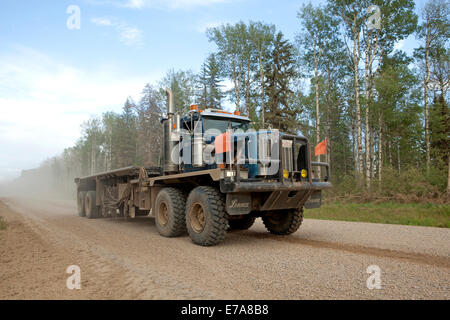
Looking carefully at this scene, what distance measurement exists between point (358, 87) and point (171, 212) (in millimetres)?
15976

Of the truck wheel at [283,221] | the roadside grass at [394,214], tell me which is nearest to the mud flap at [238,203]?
the truck wheel at [283,221]

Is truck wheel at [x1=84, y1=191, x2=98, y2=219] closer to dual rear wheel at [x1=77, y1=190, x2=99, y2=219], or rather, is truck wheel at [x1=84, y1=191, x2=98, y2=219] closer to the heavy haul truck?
dual rear wheel at [x1=77, y1=190, x2=99, y2=219]

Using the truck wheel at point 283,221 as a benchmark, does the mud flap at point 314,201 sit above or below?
above

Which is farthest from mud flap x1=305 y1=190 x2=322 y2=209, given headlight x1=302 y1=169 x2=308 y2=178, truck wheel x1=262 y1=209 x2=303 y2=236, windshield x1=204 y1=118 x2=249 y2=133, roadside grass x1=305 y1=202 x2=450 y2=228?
roadside grass x1=305 y1=202 x2=450 y2=228

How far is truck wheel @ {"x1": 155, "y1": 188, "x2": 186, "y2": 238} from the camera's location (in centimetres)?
748

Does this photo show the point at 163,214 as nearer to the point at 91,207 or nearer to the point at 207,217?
the point at 207,217

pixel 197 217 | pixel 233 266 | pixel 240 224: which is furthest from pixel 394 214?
pixel 233 266

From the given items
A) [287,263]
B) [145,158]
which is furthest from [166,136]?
[145,158]

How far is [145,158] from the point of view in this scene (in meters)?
33.2

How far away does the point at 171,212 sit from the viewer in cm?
754

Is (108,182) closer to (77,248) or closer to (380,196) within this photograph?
(77,248)

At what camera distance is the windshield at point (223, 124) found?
7840 mm

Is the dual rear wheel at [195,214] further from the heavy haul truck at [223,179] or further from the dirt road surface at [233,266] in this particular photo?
the dirt road surface at [233,266]
